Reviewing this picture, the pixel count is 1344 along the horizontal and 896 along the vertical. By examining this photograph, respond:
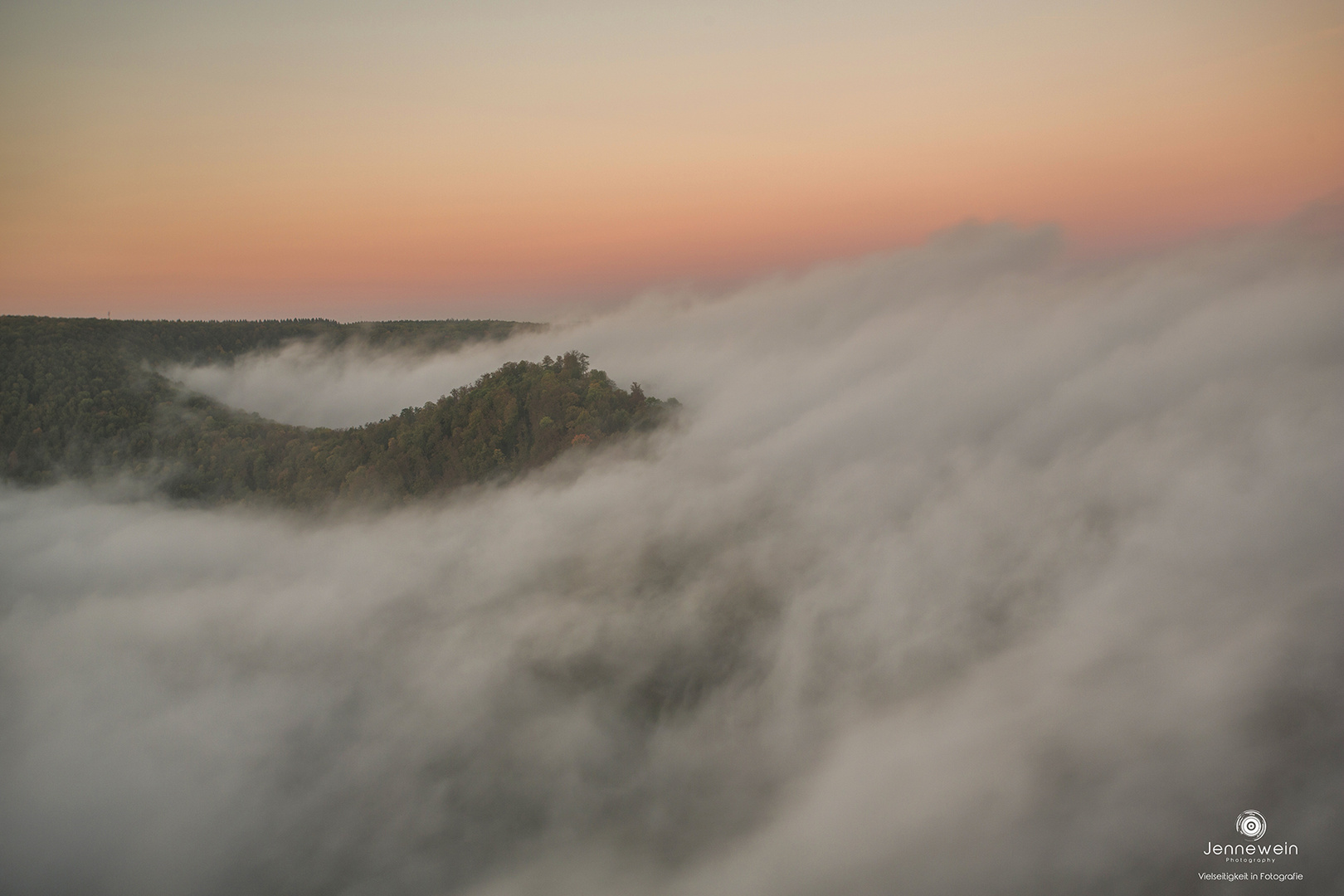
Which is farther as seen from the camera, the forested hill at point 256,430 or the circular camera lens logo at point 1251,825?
the forested hill at point 256,430

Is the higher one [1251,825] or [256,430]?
[256,430]

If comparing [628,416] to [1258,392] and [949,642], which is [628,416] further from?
[1258,392]

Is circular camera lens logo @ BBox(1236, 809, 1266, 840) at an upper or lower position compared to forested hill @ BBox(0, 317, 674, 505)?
lower

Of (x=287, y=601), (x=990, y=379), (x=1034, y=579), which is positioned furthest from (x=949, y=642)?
(x=287, y=601)

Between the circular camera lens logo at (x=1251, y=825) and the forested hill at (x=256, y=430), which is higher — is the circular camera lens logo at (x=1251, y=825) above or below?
below

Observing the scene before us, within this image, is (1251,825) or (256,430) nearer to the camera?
(1251,825)
